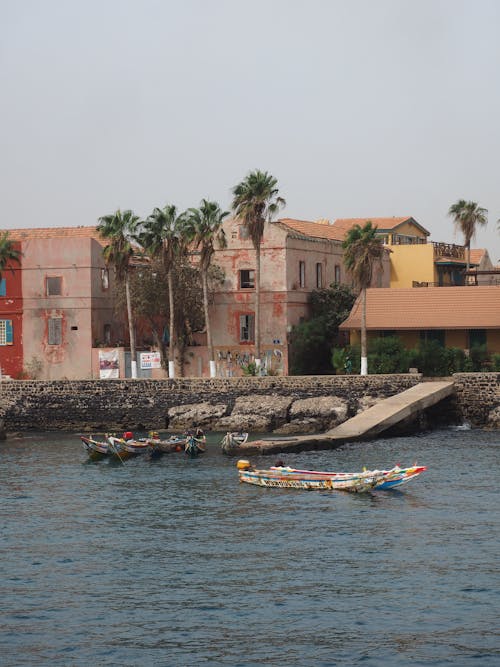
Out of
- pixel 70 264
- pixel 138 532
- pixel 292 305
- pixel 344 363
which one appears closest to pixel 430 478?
pixel 138 532

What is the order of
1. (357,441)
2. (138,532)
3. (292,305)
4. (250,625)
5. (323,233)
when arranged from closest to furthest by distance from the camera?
(250,625), (138,532), (357,441), (292,305), (323,233)

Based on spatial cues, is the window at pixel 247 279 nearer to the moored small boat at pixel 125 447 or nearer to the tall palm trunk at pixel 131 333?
the tall palm trunk at pixel 131 333

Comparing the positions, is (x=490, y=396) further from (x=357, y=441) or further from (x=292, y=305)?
(x=292, y=305)

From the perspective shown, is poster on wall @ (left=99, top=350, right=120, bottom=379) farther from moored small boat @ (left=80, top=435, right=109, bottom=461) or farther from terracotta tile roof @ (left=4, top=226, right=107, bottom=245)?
moored small boat @ (left=80, top=435, right=109, bottom=461)

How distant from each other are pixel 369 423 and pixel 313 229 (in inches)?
1058

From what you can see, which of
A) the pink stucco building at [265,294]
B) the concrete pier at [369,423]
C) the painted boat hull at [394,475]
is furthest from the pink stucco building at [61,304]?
the painted boat hull at [394,475]

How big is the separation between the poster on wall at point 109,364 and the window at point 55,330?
330cm

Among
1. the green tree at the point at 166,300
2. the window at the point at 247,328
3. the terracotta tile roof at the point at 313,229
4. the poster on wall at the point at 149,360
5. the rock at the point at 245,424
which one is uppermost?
the terracotta tile roof at the point at 313,229

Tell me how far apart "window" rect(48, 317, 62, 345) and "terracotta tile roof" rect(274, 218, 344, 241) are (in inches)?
661

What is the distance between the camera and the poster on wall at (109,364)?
76.9 meters

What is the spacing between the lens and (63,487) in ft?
163

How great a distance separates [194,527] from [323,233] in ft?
159

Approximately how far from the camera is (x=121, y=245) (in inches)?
2908

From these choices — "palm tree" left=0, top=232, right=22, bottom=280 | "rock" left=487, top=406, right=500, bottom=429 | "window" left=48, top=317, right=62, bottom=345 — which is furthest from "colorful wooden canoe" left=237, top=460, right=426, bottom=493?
"palm tree" left=0, top=232, right=22, bottom=280
